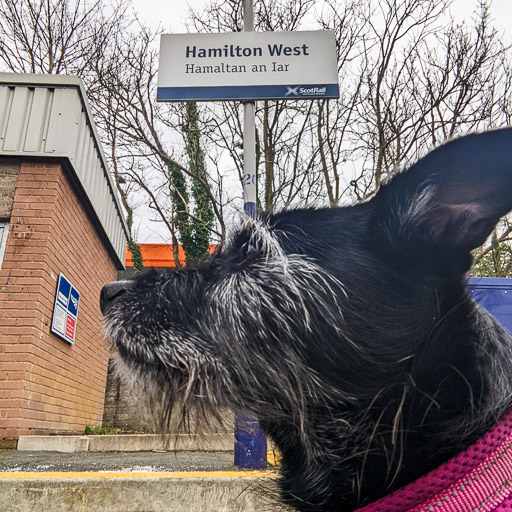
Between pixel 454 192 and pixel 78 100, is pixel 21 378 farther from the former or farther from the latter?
pixel 454 192

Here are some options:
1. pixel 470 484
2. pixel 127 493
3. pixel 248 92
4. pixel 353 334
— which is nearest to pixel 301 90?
pixel 248 92

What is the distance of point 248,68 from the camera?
432 centimetres

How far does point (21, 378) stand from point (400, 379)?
581 cm

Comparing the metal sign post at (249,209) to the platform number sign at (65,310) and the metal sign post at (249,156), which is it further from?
the platform number sign at (65,310)

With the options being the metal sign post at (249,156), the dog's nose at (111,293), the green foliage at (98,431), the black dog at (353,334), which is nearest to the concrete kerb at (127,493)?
the black dog at (353,334)

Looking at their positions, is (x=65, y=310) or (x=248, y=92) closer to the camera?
(x=248, y=92)

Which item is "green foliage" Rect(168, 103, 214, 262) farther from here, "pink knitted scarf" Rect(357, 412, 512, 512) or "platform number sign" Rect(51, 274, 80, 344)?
"pink knitted scarf" Rect(357, 412, 512, 512)

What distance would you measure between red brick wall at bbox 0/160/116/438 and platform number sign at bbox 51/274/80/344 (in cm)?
12

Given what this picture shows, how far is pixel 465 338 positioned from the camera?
1.42 meters

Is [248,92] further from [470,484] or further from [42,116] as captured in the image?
[42,116]

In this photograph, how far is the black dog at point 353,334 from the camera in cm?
138

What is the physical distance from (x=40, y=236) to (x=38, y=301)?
930 millimetres

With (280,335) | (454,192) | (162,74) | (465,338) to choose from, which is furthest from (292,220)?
(162,74)

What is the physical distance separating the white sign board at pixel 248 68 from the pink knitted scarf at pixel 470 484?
141 inches
